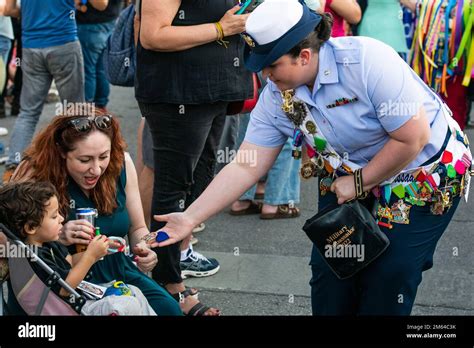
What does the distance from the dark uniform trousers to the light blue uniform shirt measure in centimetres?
24

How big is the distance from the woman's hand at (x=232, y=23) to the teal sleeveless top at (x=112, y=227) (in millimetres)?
851

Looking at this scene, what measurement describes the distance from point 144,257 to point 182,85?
3.05 feet

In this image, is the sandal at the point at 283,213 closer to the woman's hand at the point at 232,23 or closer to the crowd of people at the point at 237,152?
the crowd of people at the point at 237,152

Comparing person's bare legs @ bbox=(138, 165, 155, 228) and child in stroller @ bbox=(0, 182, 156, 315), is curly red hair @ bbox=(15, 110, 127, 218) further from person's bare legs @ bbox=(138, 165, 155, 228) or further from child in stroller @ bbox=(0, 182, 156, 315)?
person's bare legs @ bbox=(138, 165, 155, 228)

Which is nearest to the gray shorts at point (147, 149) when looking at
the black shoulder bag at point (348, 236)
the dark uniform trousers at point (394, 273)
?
the dark uniform trousers at point (394, 273)

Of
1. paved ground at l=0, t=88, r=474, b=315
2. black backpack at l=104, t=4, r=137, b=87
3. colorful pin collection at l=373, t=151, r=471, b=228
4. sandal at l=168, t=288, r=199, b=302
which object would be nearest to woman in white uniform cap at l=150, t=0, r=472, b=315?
colorful pin collection at l=373, t=151, r=471, b=228

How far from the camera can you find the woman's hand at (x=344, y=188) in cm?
307

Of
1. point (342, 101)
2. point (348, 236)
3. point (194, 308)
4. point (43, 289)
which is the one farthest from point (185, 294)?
point (342, 101)

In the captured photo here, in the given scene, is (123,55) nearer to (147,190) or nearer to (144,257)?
(147,190)

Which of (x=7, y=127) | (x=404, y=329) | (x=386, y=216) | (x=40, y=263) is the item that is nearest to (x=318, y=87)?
(x=386, y=216)

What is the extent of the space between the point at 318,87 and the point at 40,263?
45.1 inches

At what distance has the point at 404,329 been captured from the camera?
9.70 feet

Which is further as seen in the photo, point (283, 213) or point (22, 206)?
point (283, 213)

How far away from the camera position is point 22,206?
3113mm
